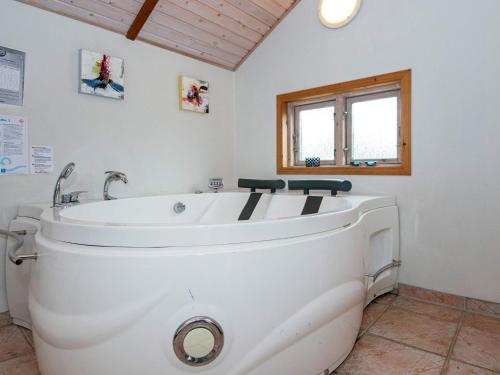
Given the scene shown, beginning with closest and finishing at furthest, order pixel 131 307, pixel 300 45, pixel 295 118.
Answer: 1. pixel 131 307
2. pixel 300 45
3. pixel 295 118

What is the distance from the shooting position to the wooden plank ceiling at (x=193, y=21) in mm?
1972

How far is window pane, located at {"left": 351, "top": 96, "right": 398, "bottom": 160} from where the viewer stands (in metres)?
2.26

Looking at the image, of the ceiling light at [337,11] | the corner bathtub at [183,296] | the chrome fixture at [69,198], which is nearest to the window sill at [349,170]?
the ceiling light at [337,11]

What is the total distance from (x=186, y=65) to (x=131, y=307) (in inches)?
87.0

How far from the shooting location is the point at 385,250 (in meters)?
2.00

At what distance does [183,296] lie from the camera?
0.86 meters

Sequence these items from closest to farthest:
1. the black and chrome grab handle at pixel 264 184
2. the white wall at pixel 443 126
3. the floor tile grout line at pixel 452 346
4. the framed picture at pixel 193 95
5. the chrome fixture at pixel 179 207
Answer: the floor tile grout line at pixel 452 346, the white wall at pixel 443 126, the chrome fixture at pixel 179 207, the black and chrome grab handle at pixel 264 184, the framed picture at pixel 193 95

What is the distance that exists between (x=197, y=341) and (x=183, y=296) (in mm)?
128

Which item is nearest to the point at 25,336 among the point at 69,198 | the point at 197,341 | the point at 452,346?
the point at 69,198

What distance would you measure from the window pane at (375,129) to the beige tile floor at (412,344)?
1069mm

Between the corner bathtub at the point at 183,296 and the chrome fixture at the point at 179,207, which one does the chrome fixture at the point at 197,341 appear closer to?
the corner bathtub at the point at 183,296

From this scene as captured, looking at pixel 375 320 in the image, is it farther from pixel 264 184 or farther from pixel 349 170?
pixel 264 184

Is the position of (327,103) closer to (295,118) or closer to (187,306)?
(295,118)

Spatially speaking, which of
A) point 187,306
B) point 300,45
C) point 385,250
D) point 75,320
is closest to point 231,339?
point 187,306
